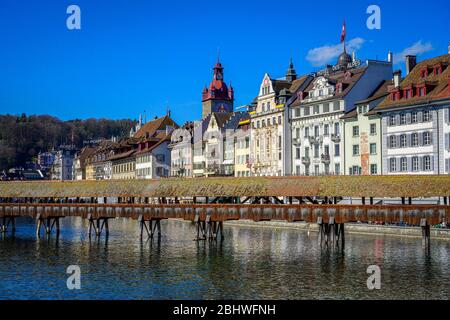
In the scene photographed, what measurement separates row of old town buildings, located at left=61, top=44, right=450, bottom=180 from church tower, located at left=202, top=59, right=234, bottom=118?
352 mm

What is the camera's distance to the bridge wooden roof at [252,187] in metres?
44.2

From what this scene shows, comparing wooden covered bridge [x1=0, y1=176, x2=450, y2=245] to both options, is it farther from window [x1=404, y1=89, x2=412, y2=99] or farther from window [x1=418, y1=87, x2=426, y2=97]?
window [x1=404, y1=89, x2=412, y2=99]

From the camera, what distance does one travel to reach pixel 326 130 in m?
71.6

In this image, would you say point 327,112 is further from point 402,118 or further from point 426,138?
point 426,138

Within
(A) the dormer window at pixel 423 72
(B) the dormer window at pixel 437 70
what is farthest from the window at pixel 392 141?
(B) the dormer window at pixel 437 70

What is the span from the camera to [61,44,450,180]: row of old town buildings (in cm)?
5866

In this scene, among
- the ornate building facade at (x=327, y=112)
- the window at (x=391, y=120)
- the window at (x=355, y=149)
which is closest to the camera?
the window at (x=391, y=120)

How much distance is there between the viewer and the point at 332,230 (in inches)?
1836

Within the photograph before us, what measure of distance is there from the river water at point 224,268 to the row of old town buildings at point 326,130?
456 inches

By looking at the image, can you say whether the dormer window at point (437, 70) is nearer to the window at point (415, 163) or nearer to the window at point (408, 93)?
the window at point (408, 93)

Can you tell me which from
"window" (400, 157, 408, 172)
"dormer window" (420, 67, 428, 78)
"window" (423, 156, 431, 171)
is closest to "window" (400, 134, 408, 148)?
"window" (400, 157, 408, 172)
